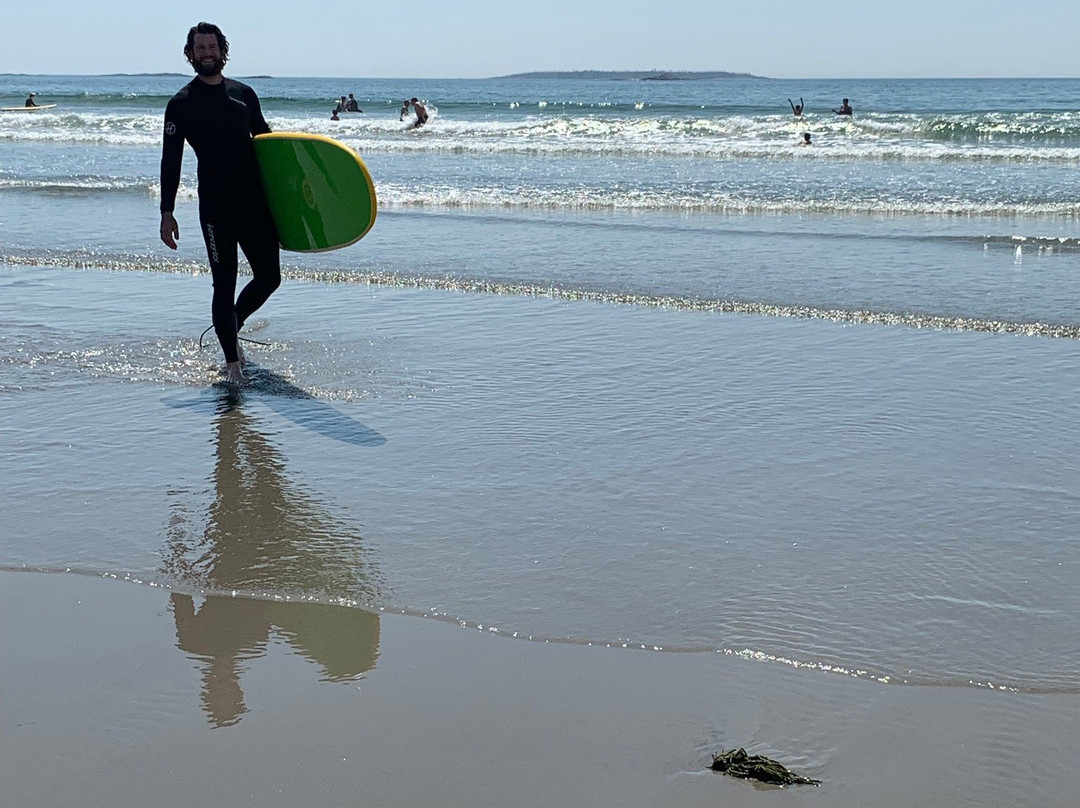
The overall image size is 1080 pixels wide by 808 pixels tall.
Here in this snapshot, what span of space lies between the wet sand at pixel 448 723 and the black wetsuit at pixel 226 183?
2.97 metres

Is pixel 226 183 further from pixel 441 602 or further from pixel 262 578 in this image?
pixel 441 602

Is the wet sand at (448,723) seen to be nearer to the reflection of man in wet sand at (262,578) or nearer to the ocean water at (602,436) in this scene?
the reflection of man in wet sand at (262,578)

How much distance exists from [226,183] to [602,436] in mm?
2352

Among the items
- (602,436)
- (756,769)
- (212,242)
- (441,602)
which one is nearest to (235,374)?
(212,242)

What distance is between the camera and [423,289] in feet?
27.7

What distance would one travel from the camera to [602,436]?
493 cm

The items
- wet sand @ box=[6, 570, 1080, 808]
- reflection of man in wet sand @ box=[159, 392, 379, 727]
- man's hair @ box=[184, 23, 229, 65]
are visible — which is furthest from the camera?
man's hair @ box=[184, 23, 229, 65]

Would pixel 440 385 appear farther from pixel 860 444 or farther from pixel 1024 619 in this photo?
pixel 1024 619

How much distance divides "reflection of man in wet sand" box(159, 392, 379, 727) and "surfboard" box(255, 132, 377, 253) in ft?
6.65

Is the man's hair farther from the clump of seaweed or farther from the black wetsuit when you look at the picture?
the clump of seaweed

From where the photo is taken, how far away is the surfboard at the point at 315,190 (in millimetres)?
6250

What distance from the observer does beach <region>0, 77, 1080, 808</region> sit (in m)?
2.64

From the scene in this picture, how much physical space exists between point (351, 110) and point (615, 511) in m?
44.1

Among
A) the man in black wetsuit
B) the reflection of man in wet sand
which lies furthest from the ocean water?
the man in black wetsuit
